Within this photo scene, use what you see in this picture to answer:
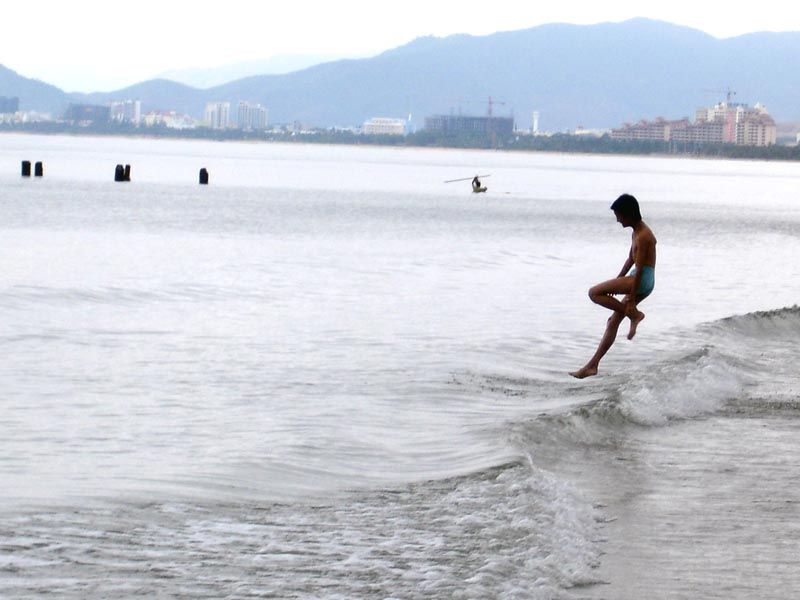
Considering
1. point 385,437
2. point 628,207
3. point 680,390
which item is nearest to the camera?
point 385,437

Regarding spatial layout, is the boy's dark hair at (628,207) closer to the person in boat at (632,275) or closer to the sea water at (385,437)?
the person in boat at (632,275)

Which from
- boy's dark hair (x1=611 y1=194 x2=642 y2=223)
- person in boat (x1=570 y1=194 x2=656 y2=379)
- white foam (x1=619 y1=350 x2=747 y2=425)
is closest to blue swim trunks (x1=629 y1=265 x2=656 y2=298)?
person in boat (x1=570 y1=194 x2=656 y2=379)

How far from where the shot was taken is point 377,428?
36.3 ft

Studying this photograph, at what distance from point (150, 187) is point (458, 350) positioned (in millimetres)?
61954

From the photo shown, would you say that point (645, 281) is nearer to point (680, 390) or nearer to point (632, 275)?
point (632, 275)

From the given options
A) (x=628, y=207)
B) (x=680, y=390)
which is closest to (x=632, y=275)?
(x=628, y=207)

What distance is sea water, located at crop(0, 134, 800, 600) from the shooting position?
6770 mm

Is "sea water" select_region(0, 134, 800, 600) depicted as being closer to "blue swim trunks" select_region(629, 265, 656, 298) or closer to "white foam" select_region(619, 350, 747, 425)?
"white foam" select_region(619, 350, 747, 425)

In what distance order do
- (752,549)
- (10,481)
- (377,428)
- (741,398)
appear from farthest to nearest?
1. (741,398)
2. (377,428)
3. (10,481)
4. (752,549)

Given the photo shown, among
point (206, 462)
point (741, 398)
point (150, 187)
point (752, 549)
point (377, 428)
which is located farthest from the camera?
point (150, 187)

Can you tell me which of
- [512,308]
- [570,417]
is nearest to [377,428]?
[570,417]

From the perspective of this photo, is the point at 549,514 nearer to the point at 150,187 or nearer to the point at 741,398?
the point at 741,398

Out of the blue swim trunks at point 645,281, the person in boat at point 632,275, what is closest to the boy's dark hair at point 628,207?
the person in boat at point 632,275

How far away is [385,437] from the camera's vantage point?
421 inches
